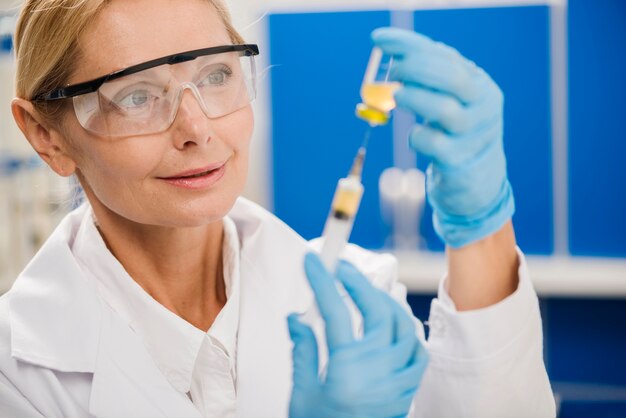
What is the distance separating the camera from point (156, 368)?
1.51 m

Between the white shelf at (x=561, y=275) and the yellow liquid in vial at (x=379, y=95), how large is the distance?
2770 millimetres

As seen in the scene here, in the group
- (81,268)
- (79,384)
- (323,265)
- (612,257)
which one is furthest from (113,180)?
(612,257)

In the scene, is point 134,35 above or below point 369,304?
above

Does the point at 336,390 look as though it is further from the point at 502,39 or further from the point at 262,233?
the point at 502,39

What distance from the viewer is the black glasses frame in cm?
141

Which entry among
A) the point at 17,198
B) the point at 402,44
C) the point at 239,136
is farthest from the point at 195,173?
the point at 17,198

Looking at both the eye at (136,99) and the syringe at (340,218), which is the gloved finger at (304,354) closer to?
the syringe at (340,218)

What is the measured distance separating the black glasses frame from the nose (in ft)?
0.18

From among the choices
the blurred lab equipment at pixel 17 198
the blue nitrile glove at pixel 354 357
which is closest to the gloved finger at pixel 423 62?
the blue nitrile glove at pixel 354 357

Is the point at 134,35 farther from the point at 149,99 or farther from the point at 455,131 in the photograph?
the point at 455,131

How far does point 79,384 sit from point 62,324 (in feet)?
0.39

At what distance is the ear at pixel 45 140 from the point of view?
158 centimetres

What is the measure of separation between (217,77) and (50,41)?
316mm

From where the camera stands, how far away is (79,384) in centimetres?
152
